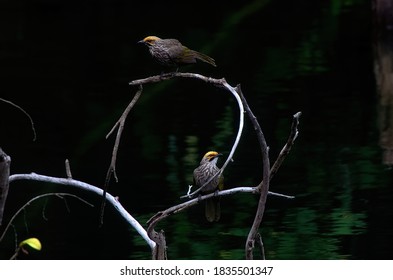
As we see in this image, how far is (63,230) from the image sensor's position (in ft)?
32.3

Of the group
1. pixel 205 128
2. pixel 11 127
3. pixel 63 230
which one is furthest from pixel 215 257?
pixel 11 127

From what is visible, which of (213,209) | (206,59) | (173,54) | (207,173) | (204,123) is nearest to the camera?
(206,59)

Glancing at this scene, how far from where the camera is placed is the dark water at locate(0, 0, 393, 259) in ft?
31.8

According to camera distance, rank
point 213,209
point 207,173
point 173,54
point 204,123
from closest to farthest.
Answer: point 173,54 < point 207,173 < point 213,209 < point 204,123

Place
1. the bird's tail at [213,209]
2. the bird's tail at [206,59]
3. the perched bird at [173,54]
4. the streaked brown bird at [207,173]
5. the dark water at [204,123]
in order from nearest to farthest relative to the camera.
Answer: the bird's tail at [206,59] < the perched bird at [173,54] < the streaked brown bird at [207,173] < the bird's tail at [213,209] < the dark water at [204,123]

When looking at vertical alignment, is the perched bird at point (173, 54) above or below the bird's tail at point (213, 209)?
above

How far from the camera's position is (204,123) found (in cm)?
1334

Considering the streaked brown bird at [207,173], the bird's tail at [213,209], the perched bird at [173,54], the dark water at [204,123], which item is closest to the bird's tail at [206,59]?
the perched bird at [173,54]

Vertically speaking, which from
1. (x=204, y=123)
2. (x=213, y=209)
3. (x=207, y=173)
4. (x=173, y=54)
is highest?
(x=173, y=54)

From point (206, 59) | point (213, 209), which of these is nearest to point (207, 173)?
point (213, 209)

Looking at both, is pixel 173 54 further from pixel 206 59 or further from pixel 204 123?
pixel 204 123

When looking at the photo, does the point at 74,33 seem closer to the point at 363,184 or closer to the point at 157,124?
the point at 157,124

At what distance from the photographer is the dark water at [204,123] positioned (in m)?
9.70

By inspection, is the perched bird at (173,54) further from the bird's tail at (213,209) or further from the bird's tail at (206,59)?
the bird's tail at (213,209)
